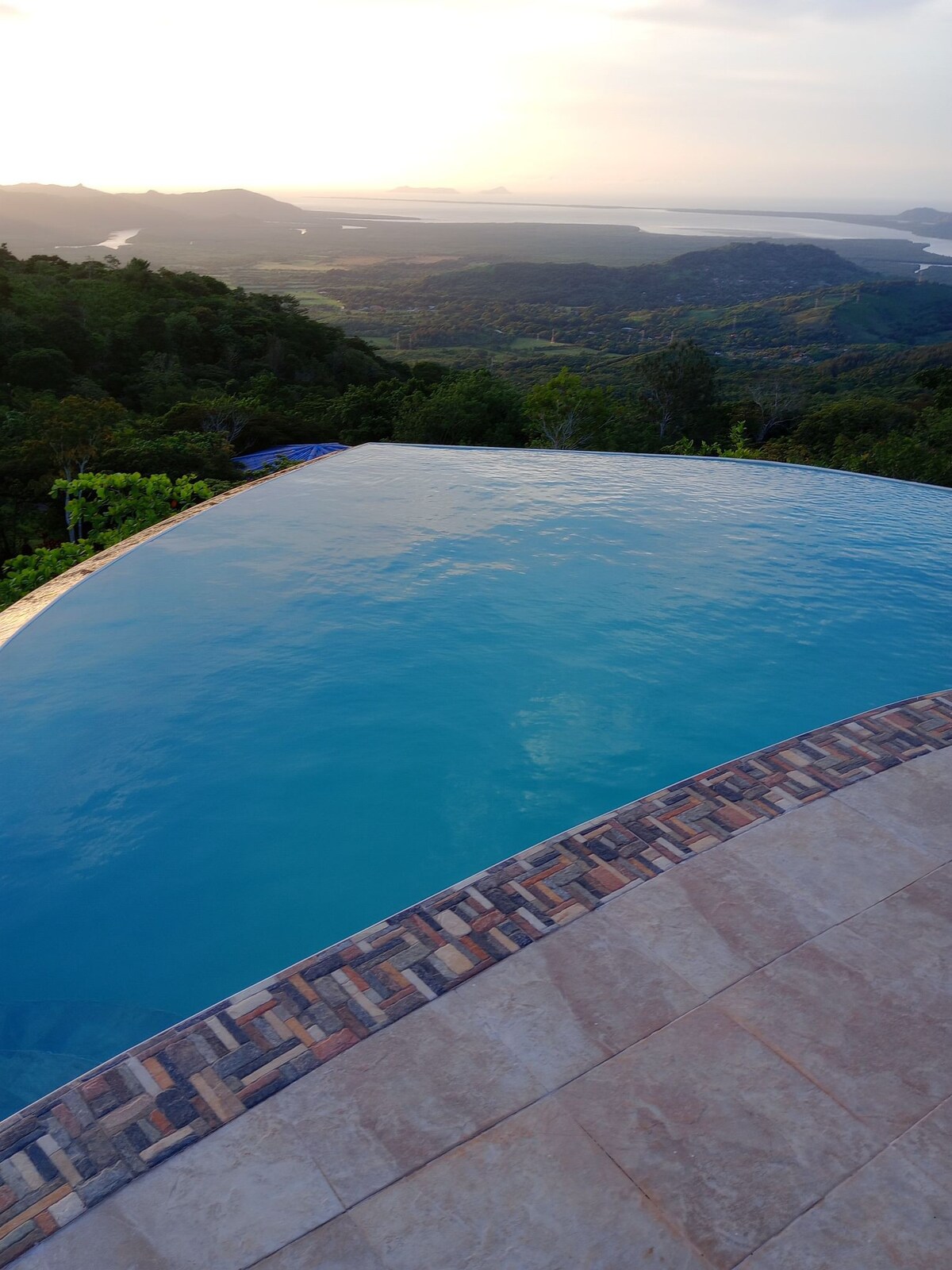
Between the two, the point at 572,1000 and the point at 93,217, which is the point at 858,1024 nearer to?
the point at 572,1000

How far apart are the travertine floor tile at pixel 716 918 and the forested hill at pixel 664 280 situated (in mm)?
91067

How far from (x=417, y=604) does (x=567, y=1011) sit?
524 centimetres

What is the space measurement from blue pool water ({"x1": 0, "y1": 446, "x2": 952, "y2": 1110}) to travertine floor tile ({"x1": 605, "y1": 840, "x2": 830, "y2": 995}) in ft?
4.07

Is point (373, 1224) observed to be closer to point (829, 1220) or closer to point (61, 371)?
point (829, 1220)

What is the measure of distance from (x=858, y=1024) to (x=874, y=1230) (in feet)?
2.84

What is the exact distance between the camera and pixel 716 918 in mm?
4176

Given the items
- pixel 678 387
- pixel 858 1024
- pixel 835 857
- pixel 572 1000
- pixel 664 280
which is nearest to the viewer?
pixel 858 1024

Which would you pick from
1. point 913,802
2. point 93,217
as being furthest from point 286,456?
point 93,217

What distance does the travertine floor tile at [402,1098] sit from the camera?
309cm

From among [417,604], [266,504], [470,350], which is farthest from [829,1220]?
[470,350]

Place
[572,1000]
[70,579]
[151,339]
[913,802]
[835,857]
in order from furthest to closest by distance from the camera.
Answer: [151,339], [70,579], [913,802], [835,857], [572,1000]

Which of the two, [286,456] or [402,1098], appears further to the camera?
[286,456]

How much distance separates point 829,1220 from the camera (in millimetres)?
2879

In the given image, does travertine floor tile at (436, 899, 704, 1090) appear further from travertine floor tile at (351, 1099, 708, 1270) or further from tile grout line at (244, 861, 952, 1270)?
travertine floor tile at (351, 1099, 708, 1270)
